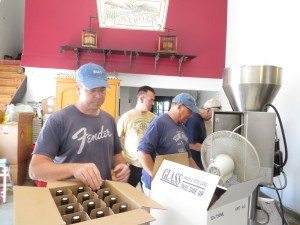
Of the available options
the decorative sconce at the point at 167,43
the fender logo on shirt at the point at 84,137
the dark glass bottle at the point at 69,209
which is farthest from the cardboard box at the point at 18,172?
the dark glass bottle at the point at 69,209

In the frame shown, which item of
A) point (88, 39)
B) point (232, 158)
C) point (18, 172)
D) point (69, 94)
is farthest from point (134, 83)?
point (232, 158)

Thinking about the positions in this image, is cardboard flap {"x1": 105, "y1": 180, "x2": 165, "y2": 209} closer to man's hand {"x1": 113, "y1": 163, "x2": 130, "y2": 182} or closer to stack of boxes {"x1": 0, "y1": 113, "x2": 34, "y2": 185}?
man's hand {"x1": 113, "y1": 163, "x2": 130, "y2": 182}

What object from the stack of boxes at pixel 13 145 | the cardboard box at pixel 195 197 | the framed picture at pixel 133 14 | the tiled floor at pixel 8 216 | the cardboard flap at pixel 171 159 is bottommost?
the tiled floor at pixel 8 216

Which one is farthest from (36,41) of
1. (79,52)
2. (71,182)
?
(71,182)

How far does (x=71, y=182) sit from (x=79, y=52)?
13.4ft

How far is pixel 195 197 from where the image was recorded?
1073 millimetres

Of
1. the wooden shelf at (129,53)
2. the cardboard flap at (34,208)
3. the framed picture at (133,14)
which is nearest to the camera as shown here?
the cardboard flap at (34,208)

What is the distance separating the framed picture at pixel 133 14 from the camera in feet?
16.0

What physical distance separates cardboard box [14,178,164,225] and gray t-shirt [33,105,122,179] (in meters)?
0.33

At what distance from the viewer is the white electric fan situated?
1.37m

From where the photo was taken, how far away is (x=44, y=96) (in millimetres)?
4797

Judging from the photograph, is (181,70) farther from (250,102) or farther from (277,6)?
(250,102)

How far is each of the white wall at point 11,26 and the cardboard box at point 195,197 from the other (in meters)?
6.72

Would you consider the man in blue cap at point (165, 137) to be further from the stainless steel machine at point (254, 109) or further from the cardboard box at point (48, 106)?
the cardboard box at point (48, 106)
